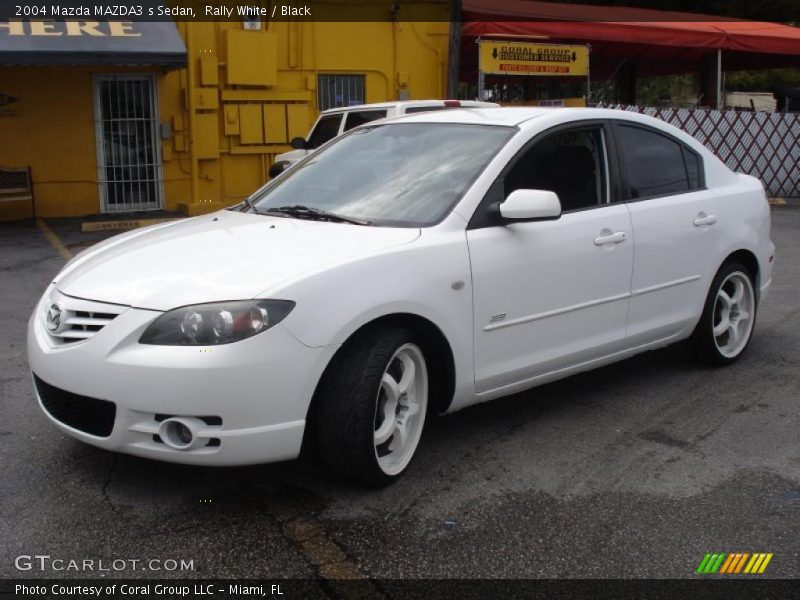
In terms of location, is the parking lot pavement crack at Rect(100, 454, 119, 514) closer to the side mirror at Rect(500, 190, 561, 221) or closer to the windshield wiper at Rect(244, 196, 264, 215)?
the windshield wiper at Rect(244, 196, 264, 215)

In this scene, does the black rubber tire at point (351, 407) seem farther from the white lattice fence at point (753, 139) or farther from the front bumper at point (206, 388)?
the white lattice fence at point (753, 139)

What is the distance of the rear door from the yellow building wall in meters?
10.8

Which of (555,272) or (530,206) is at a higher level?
(530,206)

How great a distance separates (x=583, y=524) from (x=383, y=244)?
4.56 feet

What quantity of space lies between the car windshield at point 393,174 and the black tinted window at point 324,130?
6.98 meters

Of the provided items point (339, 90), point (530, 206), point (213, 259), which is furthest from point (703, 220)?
point (339, 90)

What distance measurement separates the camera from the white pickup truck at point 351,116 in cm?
1124

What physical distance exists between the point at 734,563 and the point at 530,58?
13.9m

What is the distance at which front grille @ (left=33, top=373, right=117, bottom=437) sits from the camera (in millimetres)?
3545

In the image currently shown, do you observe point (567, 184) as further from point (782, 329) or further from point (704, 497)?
point (782, 329)

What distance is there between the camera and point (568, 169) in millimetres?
4855

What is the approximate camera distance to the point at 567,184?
4840mm

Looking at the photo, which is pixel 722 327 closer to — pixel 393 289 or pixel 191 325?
pixel 393 289

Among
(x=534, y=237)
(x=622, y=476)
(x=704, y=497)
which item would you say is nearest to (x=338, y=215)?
(x=534, y=237)
